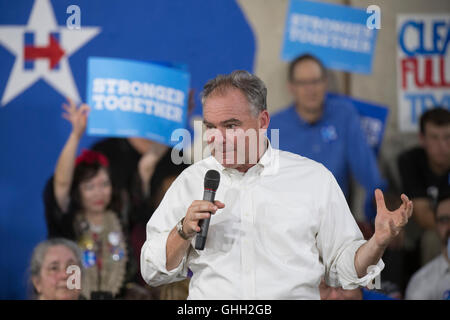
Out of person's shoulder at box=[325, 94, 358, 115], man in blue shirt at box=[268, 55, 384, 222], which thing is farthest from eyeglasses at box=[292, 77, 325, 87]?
person's shoulder at box=[325, 94, 358, 115]

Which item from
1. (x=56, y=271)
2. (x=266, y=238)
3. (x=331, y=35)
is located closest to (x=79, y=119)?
(x=56, y=271)

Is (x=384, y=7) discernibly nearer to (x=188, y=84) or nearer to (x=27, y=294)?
(x=188, y=84)

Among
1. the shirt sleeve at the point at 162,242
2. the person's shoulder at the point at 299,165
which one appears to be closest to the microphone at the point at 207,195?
the shirt sleeve at the point at 162,242

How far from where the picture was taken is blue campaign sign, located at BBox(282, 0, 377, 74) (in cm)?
434

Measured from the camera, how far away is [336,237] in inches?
79.3

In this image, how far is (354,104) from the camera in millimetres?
4461

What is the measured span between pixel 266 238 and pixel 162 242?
1.02ft

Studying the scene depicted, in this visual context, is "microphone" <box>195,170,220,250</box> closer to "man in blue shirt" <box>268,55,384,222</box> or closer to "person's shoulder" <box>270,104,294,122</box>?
"man in blue shirt" <box>268,55,384,222</box>

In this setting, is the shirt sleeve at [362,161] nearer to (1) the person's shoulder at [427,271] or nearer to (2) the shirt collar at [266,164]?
(1) the person's shoulder at [427,271]

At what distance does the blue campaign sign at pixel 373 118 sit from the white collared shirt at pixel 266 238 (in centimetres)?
245

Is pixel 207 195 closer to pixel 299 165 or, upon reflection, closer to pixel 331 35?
pixel 299 165

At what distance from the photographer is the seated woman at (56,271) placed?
345 centimetres
